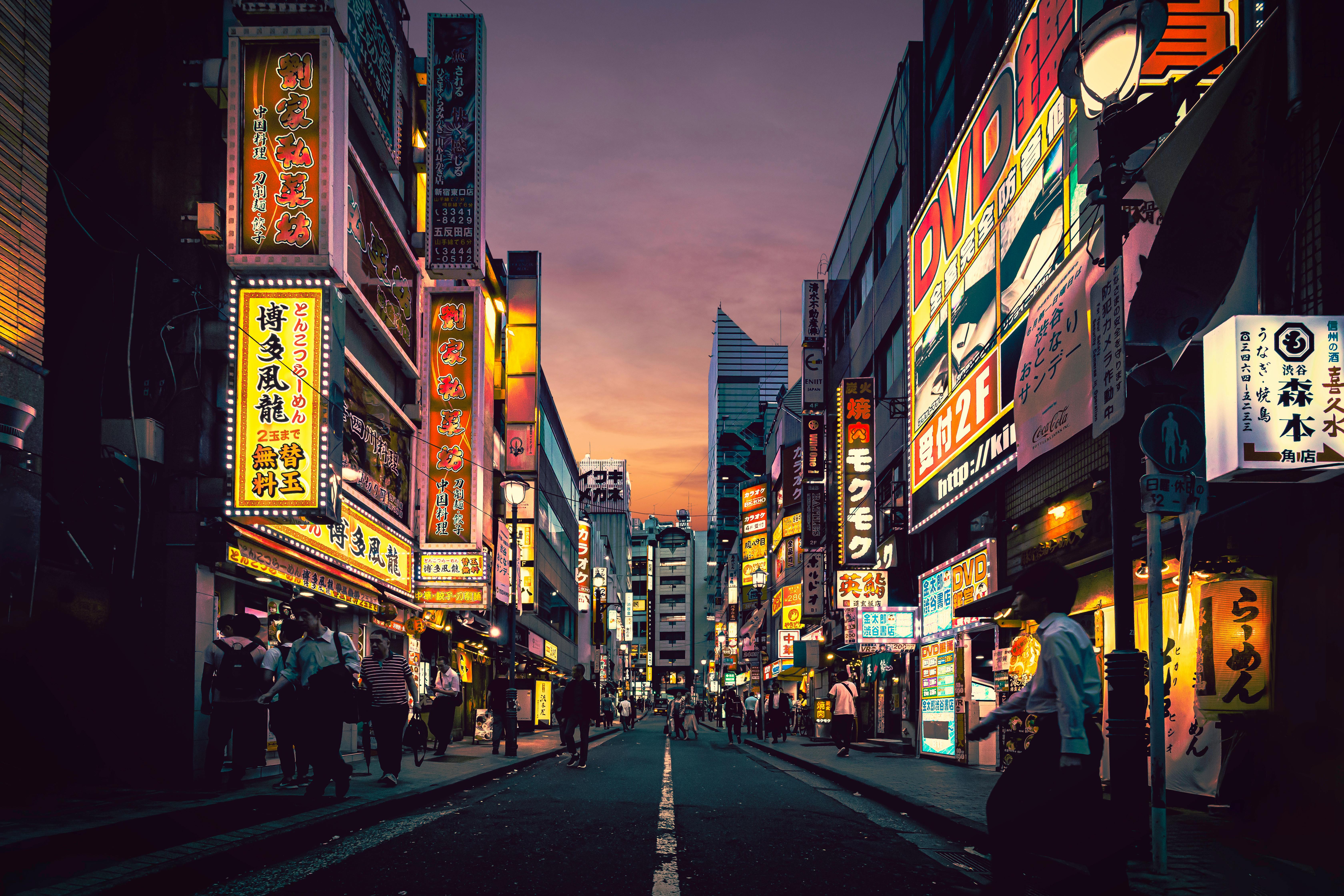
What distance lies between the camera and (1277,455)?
7023mm

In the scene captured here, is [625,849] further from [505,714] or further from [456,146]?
[456,146]

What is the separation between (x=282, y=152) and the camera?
1472 cm

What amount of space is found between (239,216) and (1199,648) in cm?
1275

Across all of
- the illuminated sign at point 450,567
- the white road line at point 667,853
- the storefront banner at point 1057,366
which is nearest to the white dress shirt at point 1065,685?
the white road line at point 667,853

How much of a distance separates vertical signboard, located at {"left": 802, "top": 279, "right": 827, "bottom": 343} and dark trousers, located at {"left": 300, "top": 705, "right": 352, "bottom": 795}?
33922 millimetres

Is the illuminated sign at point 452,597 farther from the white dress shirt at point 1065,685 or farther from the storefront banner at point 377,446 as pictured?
the white dress shirt at point 1065,685

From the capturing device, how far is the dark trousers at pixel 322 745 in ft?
32.0

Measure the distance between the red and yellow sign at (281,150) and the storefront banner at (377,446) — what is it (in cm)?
371

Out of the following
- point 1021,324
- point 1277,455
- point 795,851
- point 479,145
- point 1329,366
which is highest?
point 479,145

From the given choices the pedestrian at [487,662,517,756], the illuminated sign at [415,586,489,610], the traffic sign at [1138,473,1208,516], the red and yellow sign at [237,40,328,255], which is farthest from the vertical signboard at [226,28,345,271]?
the illuminated sign at [415,586,489,610]

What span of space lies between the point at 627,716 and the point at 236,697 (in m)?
52.1

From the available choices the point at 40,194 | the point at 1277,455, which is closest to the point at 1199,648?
the point at 1277,455

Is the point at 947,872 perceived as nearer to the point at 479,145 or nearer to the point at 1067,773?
the point at 1067,773

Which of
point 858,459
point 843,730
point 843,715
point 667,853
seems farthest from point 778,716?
point 667,853
